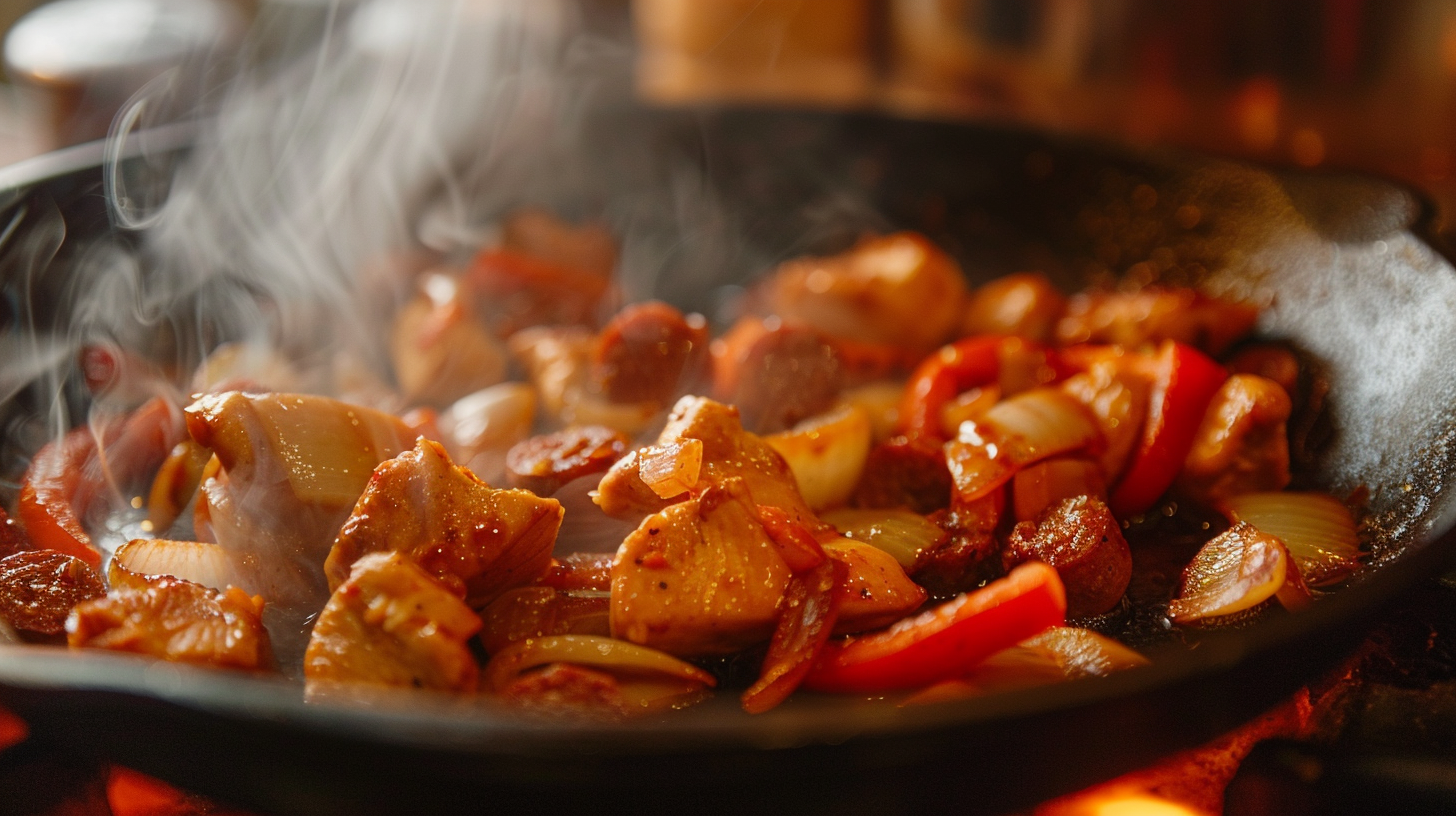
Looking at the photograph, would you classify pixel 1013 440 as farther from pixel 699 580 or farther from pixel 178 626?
pixel 178 626

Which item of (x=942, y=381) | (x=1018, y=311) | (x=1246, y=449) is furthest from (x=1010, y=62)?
(x=1246, y=449)

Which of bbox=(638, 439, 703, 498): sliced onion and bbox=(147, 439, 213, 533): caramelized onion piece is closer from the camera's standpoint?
bbox=(638, 439, 703, 498): sliced onion

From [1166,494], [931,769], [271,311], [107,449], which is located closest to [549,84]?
[271,311]

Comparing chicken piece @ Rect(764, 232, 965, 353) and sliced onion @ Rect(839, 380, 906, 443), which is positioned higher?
chicken piece @ Rect(764, 232, 965, 353)

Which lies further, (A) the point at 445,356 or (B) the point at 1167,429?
(A) the point at 445,356

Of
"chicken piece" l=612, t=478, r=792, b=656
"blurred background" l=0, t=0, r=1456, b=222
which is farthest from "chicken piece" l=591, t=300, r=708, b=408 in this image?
"blurred background" l=0, t=0, r=1456, b=222

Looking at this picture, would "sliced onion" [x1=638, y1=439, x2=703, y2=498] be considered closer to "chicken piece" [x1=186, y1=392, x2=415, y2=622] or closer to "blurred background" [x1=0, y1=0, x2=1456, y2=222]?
"chicken piece" [x1=186, y1=392, x2=415, y2=622]

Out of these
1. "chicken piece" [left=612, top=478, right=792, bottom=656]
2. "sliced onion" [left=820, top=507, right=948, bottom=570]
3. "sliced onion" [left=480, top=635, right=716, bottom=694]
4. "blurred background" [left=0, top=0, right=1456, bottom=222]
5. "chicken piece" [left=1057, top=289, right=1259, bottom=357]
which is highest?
"blurred background" [left=0, top=0, right=1456, bottom=222]

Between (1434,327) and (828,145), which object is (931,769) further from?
(828,145)
